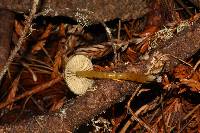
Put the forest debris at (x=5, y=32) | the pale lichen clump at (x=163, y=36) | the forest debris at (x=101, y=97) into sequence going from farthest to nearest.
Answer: the forest debris at (x=5, y=32) → the pale lichen clump at (x=163, y=36) → the forest debris at (x=101, y=97)

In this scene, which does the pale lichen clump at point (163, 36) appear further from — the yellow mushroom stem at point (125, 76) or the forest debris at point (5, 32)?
the forest debris at point (5, 32)

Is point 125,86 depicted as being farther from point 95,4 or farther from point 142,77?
point 95,4

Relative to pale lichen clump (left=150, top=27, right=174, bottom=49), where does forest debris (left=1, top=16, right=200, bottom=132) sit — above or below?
below

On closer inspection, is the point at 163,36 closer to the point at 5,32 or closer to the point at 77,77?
the point at 77,77

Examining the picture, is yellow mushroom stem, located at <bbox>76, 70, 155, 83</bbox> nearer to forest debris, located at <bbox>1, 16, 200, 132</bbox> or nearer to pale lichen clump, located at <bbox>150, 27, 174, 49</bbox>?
forest debris, located at <bbox>1, 16, 200, 132</bbox>

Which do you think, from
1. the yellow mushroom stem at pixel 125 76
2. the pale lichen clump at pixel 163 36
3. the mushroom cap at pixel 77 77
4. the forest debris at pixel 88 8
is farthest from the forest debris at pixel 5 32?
the pale lichen clump at pixel 163 36

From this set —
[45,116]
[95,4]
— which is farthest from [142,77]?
[95,4]

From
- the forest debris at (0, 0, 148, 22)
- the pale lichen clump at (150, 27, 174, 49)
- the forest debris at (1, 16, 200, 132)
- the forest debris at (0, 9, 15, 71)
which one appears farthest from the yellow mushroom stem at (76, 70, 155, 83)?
the forest debris at (0, 9, 15, 71)
